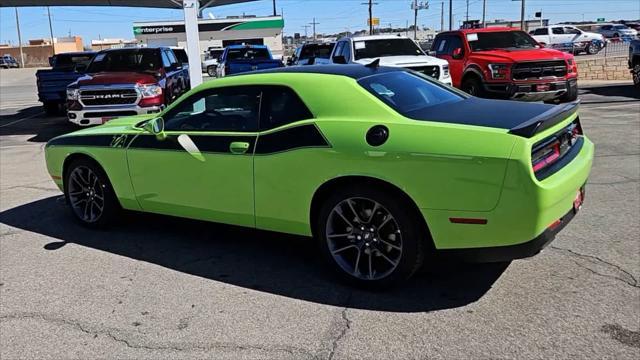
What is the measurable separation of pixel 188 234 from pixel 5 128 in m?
12.5

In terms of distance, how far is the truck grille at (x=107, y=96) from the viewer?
11630 mm

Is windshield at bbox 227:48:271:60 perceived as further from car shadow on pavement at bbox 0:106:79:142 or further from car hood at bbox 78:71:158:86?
car hood at bbox 78:71:158:86

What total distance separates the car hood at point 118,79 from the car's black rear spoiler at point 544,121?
370 inches

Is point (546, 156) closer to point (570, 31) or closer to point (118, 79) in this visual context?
point (118, 79)

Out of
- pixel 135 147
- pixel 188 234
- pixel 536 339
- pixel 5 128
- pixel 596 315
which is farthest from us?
pixel 5 128

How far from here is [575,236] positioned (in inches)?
199

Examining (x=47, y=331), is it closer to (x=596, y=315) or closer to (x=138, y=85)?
(x=596, y=315)

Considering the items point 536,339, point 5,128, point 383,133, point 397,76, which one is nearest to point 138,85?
point 5,128

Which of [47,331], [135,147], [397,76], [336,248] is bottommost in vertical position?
[47,331]

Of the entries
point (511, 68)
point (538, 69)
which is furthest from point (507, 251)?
point (538, 69)

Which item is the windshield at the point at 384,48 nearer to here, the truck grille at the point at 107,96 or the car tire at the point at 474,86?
the car tire at the point at 474,86

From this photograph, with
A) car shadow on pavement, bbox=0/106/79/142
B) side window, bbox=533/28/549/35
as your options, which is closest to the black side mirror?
car shadow on pavement, bbox=0/106/79/142

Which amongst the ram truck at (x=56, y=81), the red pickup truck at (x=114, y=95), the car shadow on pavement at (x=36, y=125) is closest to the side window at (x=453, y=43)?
the red pickup truck at (x=114, y=95)

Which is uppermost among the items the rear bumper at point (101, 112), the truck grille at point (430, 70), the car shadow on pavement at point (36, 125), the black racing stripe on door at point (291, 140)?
the truck grille at point (430, 70)
